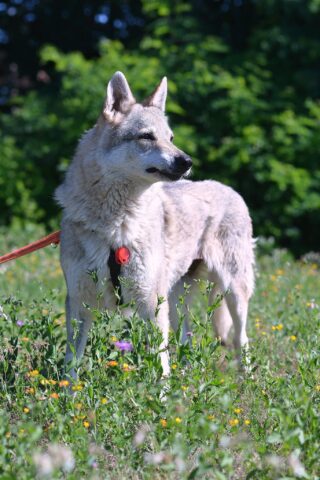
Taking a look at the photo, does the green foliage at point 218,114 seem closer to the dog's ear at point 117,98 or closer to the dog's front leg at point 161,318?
the dog's ear at point 117,98

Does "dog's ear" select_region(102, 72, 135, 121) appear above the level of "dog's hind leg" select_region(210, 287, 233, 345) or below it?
above

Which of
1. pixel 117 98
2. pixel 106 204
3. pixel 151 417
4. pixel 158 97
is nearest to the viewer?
pixel 151 417

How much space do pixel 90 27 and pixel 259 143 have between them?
4927mm

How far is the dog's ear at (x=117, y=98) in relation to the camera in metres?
4.79

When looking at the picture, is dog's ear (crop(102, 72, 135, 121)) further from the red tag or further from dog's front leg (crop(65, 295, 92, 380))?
dog's front leg (crop(65, 295, 92, 380))

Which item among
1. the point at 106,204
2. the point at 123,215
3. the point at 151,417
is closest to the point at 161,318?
the point at 123,215

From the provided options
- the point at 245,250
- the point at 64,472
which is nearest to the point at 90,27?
the point at 245,250

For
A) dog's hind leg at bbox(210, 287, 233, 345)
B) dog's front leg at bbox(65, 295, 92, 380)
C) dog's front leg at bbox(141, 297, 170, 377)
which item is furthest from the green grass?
dog's hind leg at bbox(210, 287, 233, 345)

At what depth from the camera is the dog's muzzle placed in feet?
14.8

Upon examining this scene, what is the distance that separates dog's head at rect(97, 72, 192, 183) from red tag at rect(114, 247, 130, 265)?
46 cm

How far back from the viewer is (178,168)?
14.8 feet

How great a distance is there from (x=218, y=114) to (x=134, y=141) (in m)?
8.01

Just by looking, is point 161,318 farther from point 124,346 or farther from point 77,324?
point 124,346

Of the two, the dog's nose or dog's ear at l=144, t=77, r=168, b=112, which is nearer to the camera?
the dog's nose
